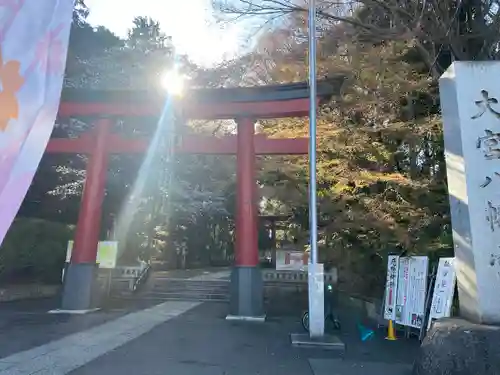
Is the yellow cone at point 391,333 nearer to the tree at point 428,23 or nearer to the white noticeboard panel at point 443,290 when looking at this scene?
the white noticeboard panel at point 443,290

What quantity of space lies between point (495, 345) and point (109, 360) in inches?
204

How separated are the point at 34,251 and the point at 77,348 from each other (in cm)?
1001

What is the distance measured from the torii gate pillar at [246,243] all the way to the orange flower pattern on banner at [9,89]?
10.2m

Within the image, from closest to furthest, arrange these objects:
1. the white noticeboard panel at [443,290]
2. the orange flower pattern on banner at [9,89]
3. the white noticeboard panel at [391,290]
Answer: the orange flower pattern on banner at [9,89] → the white noticeboard panel at [443,290] → the white noticeboard panel at [391,290]

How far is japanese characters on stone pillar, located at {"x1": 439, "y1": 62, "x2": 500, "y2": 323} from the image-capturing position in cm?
504

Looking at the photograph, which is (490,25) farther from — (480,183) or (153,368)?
(153,368)

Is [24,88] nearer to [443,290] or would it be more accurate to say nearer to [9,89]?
[9,89]

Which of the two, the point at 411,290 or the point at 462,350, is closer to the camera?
the point at 462,350

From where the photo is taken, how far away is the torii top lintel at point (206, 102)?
1202cm

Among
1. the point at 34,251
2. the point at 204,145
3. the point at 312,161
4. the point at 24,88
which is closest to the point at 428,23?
the point at 312,161

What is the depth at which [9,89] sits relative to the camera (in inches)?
80.3

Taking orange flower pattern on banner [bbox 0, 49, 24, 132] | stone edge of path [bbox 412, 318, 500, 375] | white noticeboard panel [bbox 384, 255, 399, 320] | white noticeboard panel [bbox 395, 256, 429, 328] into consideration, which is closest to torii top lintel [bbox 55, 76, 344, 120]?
white noticeboard panel [bbox 384, 255, 399, 320]

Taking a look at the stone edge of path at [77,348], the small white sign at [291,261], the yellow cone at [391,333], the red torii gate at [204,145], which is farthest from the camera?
the small white sign at [291,261]

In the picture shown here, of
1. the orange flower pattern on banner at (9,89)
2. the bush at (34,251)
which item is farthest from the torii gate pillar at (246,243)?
the orange flower pattern on banner at (9,89)
